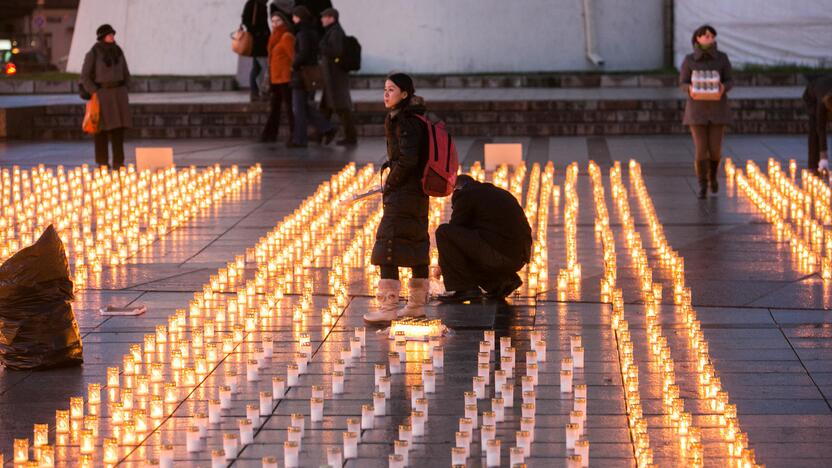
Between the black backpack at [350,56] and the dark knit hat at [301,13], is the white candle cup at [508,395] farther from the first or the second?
the dark knit hat at [301,13]

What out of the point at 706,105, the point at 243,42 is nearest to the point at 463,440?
the point at 706,105

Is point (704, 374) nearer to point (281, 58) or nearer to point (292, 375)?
point (292, 375)

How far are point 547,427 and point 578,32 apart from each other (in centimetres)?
2321

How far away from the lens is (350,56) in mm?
20375

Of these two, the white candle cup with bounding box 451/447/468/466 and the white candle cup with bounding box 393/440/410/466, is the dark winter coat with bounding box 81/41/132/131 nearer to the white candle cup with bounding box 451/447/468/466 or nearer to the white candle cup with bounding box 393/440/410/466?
the white candle cup with bounding box 393/440/410/466

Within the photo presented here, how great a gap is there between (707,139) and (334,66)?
6909mm

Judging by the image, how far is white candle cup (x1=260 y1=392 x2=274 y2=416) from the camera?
7199 millimetres

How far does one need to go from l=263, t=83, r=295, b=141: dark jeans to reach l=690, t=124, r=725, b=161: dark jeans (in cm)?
737

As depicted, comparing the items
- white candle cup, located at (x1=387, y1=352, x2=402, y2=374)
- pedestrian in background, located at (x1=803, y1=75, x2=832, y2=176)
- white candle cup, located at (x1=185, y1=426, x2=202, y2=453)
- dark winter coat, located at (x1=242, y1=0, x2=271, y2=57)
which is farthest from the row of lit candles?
dark winter coat, located at (x1=242, y1=0, x2=271, y2=57)

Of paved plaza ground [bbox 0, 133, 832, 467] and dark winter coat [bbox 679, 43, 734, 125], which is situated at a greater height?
dark winter coat [bbox 679, 43, 734, 125]

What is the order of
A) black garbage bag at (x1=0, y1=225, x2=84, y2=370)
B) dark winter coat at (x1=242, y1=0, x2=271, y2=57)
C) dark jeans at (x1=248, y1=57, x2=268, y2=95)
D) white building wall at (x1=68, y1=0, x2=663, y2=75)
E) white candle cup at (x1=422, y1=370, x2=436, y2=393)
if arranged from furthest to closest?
white building wall at (x1=68, y1=0, x2=663, y2=75) < dark jeans at (x1=248, y1=57, x2=268, y2=95) < dark winter coat at (x1=242, y1=0, x2=271, y2=57) < black garbage bag at (x1=0, y1=225, x2=84, y2=370) < white candle cup at (x1=422, y1=370, x2=436, y2=393)

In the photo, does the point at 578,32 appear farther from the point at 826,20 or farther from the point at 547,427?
the point at 547,427

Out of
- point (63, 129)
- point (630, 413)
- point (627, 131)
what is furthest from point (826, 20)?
point (630, 413)

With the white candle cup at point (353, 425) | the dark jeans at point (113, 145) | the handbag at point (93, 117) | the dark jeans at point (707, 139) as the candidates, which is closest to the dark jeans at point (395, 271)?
the white candle cup at point (353, 425)
